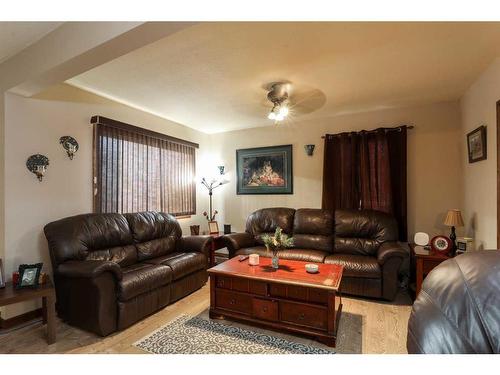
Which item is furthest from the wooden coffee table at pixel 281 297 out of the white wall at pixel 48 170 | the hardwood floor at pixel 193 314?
the white wall at pixel 48 170

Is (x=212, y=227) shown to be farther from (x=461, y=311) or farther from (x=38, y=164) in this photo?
(x=461, y=311)

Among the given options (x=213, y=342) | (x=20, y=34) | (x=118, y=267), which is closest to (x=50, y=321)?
(x=118, y=267)

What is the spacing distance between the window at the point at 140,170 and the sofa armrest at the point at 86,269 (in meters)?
0.96

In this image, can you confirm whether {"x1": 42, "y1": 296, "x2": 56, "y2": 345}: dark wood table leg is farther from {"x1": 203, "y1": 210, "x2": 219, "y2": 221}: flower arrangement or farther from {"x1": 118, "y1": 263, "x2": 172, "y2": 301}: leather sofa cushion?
{"x1": 203, "y1": 210, "x2": 219, "y2": 221}: flower arrangement

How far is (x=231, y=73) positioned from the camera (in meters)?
2.54

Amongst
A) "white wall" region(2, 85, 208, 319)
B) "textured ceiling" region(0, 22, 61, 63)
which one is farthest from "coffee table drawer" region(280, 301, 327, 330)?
"textured ceiling" region(0, 22, 61, 63)

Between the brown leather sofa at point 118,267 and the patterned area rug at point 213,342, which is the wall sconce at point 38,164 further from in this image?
the patterned area rug at point 213,342

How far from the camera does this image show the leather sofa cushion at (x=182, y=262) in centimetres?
289

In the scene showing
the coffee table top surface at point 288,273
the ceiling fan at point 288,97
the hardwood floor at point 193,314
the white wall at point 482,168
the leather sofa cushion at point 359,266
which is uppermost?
the ceiling fan at point 288,97

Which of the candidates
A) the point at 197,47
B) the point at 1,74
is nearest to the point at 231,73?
the point at 197,47

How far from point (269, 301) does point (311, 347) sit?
49 centimetres

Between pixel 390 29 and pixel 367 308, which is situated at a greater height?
pixel 390 29

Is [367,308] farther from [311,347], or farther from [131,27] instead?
[131,27]

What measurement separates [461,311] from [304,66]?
221cm
